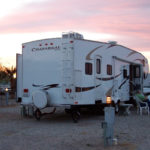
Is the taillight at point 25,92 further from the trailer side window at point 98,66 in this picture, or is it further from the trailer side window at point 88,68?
the trailer side window at point 98,66

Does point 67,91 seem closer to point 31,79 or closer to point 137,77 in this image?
point 31,79

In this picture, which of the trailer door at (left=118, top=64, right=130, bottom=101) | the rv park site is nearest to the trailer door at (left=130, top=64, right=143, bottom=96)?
the trailer door at (left=118, top=64, right=130, bottom=101)

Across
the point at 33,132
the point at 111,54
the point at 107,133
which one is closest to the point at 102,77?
the point at 111,54

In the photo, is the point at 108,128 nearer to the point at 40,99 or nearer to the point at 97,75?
the point at 40,99

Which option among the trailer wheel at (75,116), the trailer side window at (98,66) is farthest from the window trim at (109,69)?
the trailer wheel at (75,116)

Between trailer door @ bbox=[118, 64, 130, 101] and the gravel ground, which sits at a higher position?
trailer door @ bbox=[118, 64, 130, 101]

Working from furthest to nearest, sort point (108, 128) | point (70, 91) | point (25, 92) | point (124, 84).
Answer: point (124, 84) → point (25, 92) → point (70, 91) → point (108, 128)

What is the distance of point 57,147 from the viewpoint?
724 centimetres

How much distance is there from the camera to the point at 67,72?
432 inches

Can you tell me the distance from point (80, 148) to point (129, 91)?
8.90m

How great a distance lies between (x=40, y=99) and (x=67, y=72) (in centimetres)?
142

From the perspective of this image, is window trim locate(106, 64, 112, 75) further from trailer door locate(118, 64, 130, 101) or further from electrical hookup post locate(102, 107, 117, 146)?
electrical hookup post locate(102, 107, 117, 146)

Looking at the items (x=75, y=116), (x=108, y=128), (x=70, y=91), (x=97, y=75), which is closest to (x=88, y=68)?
(x=97, y=75)

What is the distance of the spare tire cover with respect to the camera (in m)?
11.0
